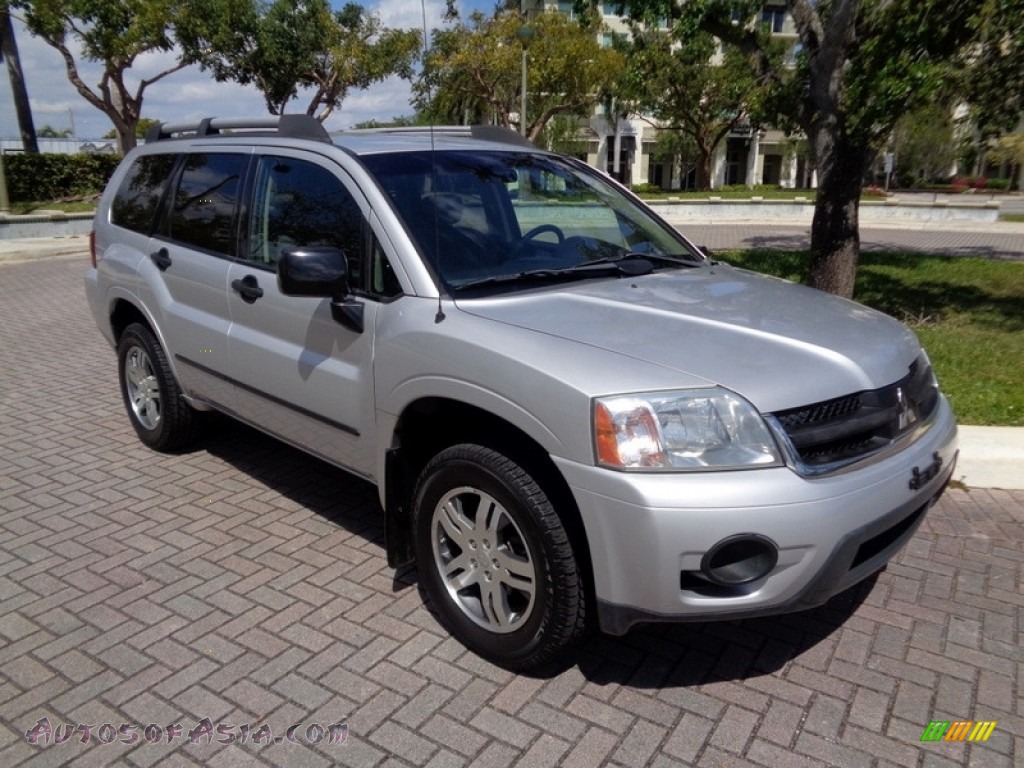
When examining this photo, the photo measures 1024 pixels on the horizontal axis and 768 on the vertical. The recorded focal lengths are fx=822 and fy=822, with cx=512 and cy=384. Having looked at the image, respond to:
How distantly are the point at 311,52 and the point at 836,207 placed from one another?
31.8 metres

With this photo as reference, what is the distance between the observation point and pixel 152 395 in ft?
17.0

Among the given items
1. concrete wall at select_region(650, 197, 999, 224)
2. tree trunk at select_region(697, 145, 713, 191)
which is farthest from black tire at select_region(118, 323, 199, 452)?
tree trunk at select_region(697, 145, 713, 191)

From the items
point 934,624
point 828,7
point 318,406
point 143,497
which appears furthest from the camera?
point 828,7

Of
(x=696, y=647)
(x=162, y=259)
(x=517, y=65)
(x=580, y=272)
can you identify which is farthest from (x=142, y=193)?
(x=517, y=65)

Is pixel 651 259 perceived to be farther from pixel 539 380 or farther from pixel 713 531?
pixel 713 531

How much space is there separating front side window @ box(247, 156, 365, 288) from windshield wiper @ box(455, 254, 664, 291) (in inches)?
22.5

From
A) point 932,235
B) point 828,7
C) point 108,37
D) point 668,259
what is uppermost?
point 108,37

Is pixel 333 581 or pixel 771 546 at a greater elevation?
pixel 771 546

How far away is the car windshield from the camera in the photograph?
3371 millimetres

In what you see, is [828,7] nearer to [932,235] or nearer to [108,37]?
[932,235]

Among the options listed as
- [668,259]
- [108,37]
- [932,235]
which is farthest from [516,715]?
[108,37]

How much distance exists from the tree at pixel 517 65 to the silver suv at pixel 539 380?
90.9 ft

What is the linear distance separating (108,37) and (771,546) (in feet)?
93.2

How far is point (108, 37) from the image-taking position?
2512 centimetres
